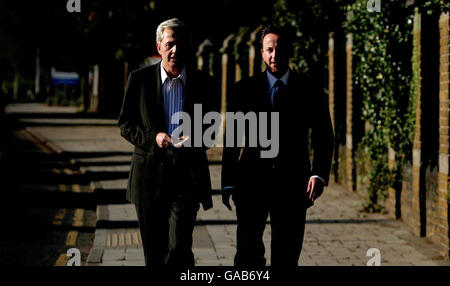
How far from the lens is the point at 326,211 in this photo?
35.7 feet

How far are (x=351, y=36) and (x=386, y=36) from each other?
2.22 m

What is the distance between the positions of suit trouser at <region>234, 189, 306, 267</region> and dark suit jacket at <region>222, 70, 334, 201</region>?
0.27 ft

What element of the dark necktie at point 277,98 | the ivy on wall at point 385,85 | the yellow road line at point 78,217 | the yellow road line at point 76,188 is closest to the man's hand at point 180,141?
the dark necktie at point 277,98

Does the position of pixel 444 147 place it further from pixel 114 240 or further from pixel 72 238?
pixel 72 238

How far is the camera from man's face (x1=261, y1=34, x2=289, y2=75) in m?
4.54

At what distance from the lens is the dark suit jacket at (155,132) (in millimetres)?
4613

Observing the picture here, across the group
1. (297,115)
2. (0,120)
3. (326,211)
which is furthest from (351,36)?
(0,120)

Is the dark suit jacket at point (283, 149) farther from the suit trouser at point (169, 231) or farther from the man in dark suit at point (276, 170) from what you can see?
the suit trouser at point (169, 231)

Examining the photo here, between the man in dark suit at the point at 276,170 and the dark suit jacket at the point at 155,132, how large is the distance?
16cm

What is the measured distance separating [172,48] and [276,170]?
962mm

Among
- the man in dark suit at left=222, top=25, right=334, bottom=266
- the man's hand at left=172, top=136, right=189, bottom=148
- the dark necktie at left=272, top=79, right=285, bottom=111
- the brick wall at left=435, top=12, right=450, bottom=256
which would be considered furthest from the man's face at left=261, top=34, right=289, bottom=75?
the brick wall at left=435, top=12, right=450, bottom=256

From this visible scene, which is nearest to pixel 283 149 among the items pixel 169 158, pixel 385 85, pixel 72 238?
pixel 169 158

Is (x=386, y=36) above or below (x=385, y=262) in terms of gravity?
above

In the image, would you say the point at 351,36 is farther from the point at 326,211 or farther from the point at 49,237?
the point at 49,237
